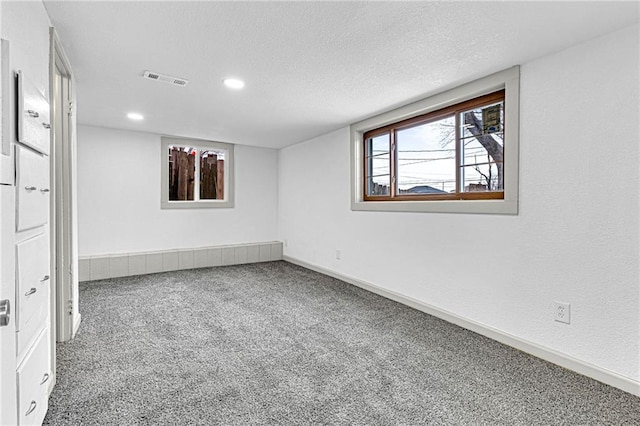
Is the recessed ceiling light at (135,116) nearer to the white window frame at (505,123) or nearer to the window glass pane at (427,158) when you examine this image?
the white window frame at (505,123)

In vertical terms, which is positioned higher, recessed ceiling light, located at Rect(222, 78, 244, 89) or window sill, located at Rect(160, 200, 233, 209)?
recessed ceiling light, located at Rect(222, 78, 244, 89)

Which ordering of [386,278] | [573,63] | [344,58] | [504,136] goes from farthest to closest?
1. [386,278]
2. [504,136]
3. [344,58]
4. [573,63]

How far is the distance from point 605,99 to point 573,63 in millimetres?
325

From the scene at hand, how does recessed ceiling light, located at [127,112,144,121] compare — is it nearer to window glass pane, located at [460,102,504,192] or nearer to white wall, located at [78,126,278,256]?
white wall, located at [78,126,278,256]

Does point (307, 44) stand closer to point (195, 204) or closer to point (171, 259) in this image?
point (195, 204)

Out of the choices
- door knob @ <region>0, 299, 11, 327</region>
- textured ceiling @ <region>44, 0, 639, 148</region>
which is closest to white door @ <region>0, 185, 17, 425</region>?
door knob @ <region>0, 299, 11, 327</region>

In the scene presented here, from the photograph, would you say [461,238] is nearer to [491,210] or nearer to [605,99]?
[491,210]

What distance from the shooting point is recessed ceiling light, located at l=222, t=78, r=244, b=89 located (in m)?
2.74

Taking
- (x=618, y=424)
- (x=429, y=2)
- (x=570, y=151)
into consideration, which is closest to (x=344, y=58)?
(x=429, y=2)

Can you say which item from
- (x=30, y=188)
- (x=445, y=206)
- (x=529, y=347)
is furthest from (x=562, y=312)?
(x=30, y=188)

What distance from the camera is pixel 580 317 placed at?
210 centimetres

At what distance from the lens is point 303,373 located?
2.06 metres

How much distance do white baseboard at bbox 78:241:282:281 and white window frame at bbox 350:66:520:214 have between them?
99.9 inches

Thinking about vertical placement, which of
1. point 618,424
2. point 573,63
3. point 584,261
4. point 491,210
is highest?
point 573,63
